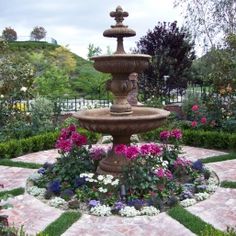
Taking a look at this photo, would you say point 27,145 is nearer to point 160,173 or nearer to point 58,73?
point 160,173

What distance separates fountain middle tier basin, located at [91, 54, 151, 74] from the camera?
6016mm

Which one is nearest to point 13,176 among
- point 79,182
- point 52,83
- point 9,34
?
point 79,182

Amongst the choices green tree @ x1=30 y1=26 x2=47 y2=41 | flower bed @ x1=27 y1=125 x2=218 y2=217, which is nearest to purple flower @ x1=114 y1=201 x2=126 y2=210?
flower bed @ x1=27 y1=125 x2=218 y2=217

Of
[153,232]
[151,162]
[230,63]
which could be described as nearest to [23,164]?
[151,162]

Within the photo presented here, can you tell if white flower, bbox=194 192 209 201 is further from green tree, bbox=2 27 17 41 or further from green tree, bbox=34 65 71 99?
green tree, bbox=2 27 17 41

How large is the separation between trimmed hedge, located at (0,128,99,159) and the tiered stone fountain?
8.54 feet

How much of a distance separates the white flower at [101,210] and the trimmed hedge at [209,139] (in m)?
4.63

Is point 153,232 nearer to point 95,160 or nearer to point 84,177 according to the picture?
point 84,177

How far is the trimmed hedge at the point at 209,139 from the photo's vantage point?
903 centimetres

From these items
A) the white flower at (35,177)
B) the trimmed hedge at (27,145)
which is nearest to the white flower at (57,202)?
the white flower at (35,177)

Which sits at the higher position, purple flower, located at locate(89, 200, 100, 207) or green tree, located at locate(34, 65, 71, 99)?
green tree, located at locate(34, 65, 71, 99)

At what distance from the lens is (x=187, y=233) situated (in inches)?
184

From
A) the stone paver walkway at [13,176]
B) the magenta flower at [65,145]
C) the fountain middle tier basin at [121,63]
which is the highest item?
the fountain middle tier basin at [121,63]

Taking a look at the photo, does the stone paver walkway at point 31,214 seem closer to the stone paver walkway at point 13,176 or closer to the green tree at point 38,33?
the stone paver walkway at point 13,176
